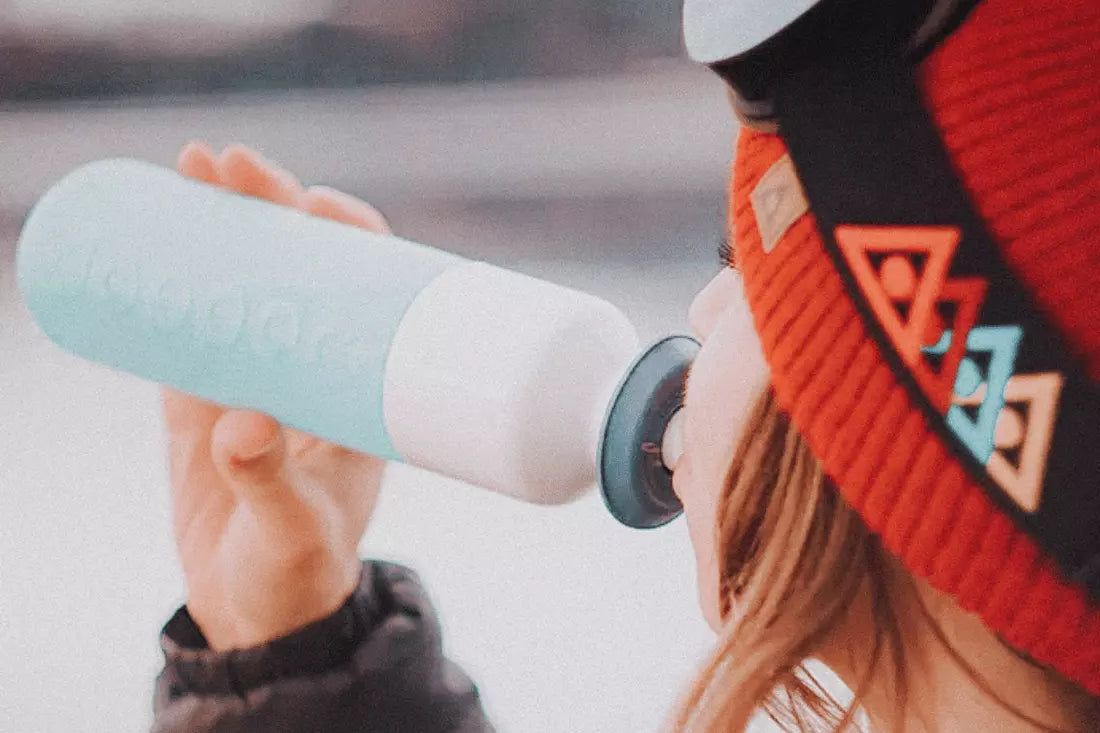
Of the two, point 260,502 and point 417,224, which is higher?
point 417,224

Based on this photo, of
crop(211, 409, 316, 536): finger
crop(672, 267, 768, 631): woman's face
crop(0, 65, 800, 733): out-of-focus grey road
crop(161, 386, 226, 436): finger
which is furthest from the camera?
crop(0, 65, 800, 733): out-of-focus grey road

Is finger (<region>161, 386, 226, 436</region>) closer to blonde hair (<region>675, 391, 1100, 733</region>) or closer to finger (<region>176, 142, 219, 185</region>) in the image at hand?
finger (<region>176, 142, 219, 185</region>)

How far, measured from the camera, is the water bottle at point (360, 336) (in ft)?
1.73

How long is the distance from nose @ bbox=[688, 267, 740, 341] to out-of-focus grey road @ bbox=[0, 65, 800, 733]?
493mm

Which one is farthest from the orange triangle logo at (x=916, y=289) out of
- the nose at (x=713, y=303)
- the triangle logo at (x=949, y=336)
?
the nose at (x=713, y=303)

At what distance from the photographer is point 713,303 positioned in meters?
0.51

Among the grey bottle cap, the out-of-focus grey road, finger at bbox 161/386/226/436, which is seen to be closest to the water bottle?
the grey bottle cap

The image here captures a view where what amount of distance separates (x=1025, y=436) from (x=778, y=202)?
11cm

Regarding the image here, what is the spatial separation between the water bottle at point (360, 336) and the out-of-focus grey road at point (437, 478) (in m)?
0.46

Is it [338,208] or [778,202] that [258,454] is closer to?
[338,208]

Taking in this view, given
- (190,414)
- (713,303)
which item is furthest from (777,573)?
(190,414)

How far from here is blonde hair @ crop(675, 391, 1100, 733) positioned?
0.44 metres

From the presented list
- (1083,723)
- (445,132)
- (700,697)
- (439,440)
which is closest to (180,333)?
(439,440)

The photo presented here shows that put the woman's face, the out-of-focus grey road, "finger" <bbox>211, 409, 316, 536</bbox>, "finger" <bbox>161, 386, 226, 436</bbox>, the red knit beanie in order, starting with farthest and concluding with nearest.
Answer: the out-of-focus grey road → "finger" <bbox>161, 386, 226, 436</bbox> → "finger" <bbox>211, 409, 316, 536</bbox> → the woman's face → the red knit beanie
